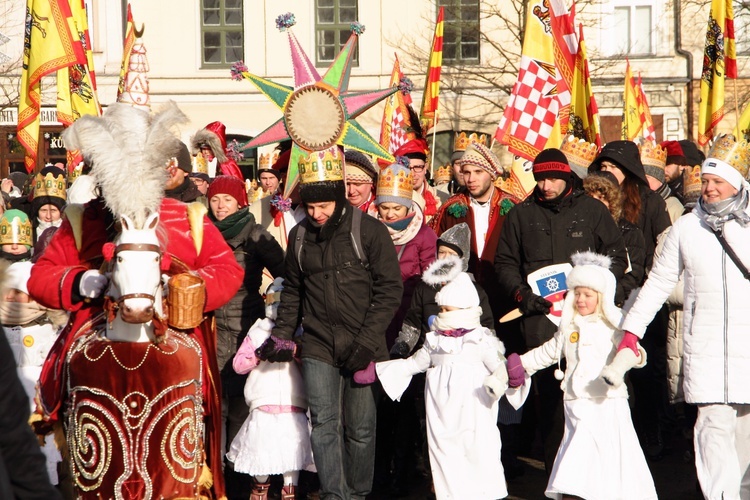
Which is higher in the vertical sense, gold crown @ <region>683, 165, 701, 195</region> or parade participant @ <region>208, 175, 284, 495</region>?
gold crown @ <region>683, 165, 701, 195</region>

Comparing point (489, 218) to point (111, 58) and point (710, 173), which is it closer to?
point (710, 173)

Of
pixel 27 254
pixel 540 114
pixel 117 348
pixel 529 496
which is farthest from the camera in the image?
pixel 540 114

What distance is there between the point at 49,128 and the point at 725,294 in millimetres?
23670

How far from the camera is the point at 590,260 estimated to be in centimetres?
759

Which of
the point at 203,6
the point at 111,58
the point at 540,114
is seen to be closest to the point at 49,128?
the point at 111,58

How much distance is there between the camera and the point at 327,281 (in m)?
7.47

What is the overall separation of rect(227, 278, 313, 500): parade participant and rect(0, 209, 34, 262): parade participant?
6.27 ft

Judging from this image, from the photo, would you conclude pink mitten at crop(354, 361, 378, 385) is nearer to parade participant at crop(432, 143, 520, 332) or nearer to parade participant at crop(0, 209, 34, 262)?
parade participant at crop(432, 143, 520, 332)

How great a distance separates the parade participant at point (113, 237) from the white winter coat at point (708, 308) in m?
2.42

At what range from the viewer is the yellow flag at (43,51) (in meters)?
11.1

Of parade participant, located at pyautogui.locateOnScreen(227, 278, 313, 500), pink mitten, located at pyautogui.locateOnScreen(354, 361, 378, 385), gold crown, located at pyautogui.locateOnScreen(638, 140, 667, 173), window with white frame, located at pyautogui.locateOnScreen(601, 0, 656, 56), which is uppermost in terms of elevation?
window with white frame, located at pyautogui.locateOnScreen(601, 0, 656, 56)

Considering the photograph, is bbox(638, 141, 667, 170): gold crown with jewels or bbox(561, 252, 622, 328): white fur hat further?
bbox(638, 141, 667, 170): gold crown with jewels

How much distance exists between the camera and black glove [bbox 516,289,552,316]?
25.5 ft

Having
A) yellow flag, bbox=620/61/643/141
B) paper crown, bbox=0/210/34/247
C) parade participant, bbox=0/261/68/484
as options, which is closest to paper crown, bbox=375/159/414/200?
parade participant, bbox=0/261/68/484
